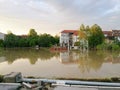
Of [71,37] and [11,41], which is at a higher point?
[71,37]

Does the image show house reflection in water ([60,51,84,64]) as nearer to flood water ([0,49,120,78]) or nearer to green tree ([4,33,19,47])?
flood water ([0,49,120,78])

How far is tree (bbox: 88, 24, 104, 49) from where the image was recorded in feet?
129

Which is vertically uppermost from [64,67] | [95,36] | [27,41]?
[95,36]

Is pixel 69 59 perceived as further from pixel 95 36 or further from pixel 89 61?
pixel 95 36

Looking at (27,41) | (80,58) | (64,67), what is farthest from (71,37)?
(64,67)

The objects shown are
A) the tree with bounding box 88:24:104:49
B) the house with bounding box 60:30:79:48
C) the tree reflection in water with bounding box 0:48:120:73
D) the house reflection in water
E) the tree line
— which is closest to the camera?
the tree reflection in water with bounding box 0:48:120:73

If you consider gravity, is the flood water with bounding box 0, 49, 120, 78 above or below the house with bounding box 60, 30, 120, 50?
below

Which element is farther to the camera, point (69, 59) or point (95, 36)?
point (95, 36)

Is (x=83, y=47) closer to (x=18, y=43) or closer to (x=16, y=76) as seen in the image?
(x=18, y=43)

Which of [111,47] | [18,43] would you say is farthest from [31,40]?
[111,47]

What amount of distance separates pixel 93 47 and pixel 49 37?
12578 millimetres

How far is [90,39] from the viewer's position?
39.4 m

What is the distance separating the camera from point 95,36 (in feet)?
131

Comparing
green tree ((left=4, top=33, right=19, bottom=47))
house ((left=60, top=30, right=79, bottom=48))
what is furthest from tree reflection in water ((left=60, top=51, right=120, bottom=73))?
house ((left=60, top=30, right=79, bottom=48))
